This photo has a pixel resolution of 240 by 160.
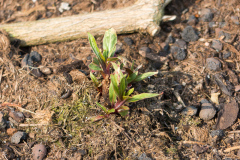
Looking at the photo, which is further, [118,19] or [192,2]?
[192,2]

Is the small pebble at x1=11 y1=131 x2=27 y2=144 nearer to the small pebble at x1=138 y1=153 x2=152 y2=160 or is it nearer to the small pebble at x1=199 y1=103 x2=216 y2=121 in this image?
the small pebble at x1=138 y1=153 x2=152 y2=160

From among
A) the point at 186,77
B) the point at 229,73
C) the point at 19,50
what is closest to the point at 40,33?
the point at 19,50

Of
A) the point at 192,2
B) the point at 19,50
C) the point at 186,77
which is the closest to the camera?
the point at 186,77

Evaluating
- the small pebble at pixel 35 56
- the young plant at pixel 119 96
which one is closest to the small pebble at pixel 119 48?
the young plant at pixel 119 96

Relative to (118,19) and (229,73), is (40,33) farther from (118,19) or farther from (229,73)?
(229,73)

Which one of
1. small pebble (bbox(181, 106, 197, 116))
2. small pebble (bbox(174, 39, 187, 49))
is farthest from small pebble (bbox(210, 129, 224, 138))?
small pebble (bbox(174, 39, 187, 49))

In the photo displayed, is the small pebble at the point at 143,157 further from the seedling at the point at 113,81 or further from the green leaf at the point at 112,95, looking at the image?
the green leaf at the point at 112,95

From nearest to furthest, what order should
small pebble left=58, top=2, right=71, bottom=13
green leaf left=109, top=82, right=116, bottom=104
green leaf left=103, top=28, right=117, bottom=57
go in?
green leaf left=109, top=82, right=116, bottom=104, green leaf left=103, top=28, right=117, bottom=57, small pebble left=58, top=2, right=71, bottom=13
